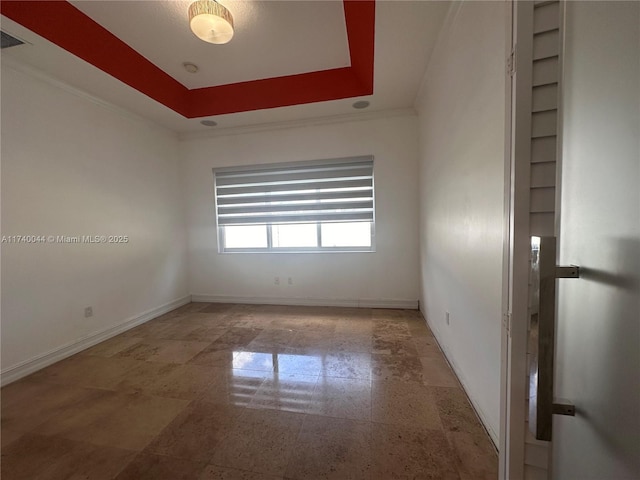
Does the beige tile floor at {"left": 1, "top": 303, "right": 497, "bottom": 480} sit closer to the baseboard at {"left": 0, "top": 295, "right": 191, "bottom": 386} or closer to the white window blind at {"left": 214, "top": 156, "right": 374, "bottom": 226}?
the baseboard at {"left": 0, "top": 295, "right": 191, "bottom": 386}

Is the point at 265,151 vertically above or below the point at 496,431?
above

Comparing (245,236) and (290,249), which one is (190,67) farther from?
(290,249)

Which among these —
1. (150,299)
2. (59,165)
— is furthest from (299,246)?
(59,165)

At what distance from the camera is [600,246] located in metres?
0.53

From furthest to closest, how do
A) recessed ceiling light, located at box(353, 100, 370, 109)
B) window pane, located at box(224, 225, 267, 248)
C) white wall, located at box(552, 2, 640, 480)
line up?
window pane, located at box(224, 225, 267, 248) < recessed ceiling light, located at box(353, 100, 370, 109) < white wall, located at box(552, 2, 640, 480)

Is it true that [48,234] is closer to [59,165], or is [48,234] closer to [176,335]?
[59,165]

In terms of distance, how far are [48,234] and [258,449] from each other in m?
2.71

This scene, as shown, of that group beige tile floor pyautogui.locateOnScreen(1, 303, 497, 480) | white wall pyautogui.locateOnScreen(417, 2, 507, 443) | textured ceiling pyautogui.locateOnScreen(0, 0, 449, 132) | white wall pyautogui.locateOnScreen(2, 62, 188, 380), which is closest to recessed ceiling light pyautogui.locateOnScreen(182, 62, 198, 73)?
textured ceiling pyautogui.locateOnScreen(0, 0, 449, 132)

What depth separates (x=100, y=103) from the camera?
2824 millimetres

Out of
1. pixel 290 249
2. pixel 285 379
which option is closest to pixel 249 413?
pixel 285 379

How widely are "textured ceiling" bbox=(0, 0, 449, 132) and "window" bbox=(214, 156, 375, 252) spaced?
0.79 metres

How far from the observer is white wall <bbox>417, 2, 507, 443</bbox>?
4.21 ft

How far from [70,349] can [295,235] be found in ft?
9.18

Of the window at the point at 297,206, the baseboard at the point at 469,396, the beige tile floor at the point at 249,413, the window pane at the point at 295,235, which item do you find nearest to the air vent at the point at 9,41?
the window at the point at 297,206
